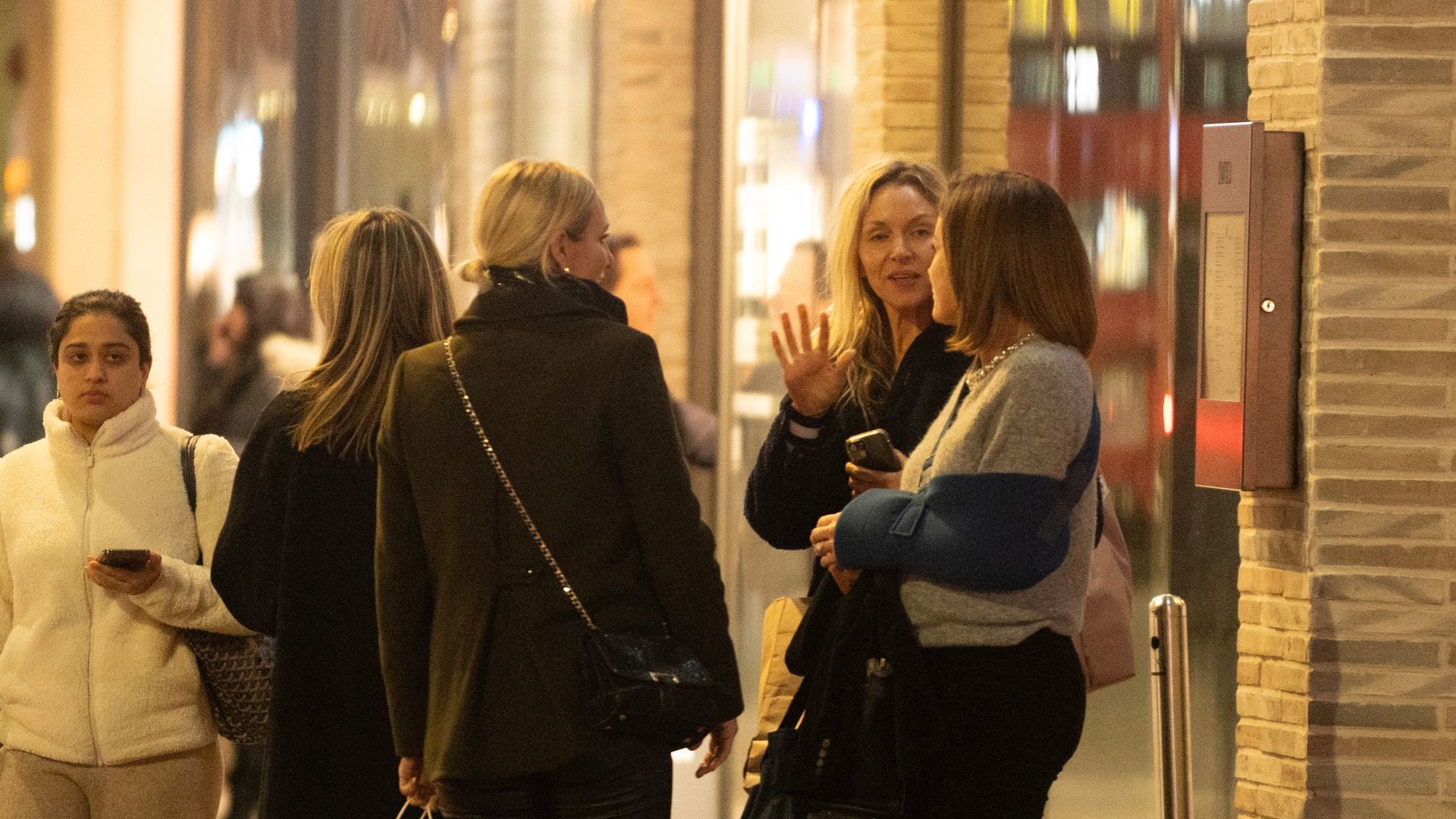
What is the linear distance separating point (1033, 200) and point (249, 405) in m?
4.74

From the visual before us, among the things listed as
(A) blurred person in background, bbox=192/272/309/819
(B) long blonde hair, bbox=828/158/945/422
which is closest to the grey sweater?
(B) long blonde hair, bbox=828/158/945/422

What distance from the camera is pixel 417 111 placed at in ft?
23.9

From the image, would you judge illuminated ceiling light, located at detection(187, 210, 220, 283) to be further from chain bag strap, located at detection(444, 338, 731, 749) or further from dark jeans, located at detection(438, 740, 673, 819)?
dark jeans, located at detection(438, 740, 673, 819)

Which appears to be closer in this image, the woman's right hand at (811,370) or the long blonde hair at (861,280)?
the woman's right hand at (811,370)

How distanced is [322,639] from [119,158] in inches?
158

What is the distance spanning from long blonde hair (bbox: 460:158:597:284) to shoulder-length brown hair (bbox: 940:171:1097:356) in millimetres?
740

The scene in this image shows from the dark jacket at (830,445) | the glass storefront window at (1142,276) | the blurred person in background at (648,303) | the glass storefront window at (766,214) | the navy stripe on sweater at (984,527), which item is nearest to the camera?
the navy stripe on sweater at (984,527)

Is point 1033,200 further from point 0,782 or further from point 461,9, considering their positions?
point 461,9

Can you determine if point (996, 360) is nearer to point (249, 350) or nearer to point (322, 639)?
point (322, 639)

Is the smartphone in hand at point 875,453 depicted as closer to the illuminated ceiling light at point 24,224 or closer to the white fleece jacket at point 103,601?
the white fleece jacket at point 103,601

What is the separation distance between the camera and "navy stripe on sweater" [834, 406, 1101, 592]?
3.02 metres

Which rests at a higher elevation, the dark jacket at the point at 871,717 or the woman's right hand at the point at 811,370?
the woman's right hand at the point at 811,370

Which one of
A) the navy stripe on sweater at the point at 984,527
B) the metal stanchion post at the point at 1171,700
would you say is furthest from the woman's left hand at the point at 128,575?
the metal stanchion post at the point at 1171,700

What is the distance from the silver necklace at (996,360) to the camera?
315 centimetres
